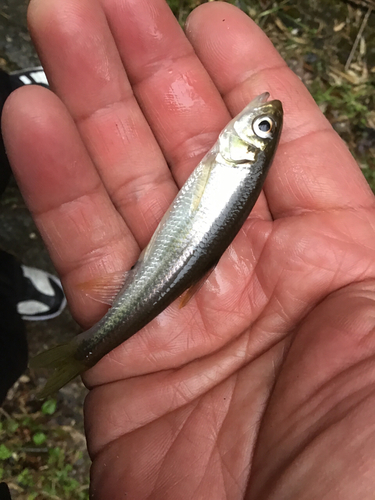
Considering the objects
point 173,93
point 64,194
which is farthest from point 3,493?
point 173,93

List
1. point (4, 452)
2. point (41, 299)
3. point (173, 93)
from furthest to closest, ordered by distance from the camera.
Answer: point (41, 299)
point (4, 452)
point (173, 93)

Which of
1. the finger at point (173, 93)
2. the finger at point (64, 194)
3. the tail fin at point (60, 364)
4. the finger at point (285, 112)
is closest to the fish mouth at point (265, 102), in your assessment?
the finger at point (285, 112)

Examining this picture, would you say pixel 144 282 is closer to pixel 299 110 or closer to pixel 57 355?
pixel 57 355

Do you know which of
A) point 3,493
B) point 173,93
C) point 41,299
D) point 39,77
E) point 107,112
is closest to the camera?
point 107,112

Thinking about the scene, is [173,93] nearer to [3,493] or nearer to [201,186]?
[201,186]

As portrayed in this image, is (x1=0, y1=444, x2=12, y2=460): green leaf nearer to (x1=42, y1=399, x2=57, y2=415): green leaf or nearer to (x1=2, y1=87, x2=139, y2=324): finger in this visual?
(x1=42, y1=399, x2=57, y2=415): green leaf

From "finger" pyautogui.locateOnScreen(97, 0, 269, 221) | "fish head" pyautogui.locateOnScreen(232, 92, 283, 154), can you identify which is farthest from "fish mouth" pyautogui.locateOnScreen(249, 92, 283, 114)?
"finger" pyautogui.locateOnScreen(97, 0, 269, 221)
